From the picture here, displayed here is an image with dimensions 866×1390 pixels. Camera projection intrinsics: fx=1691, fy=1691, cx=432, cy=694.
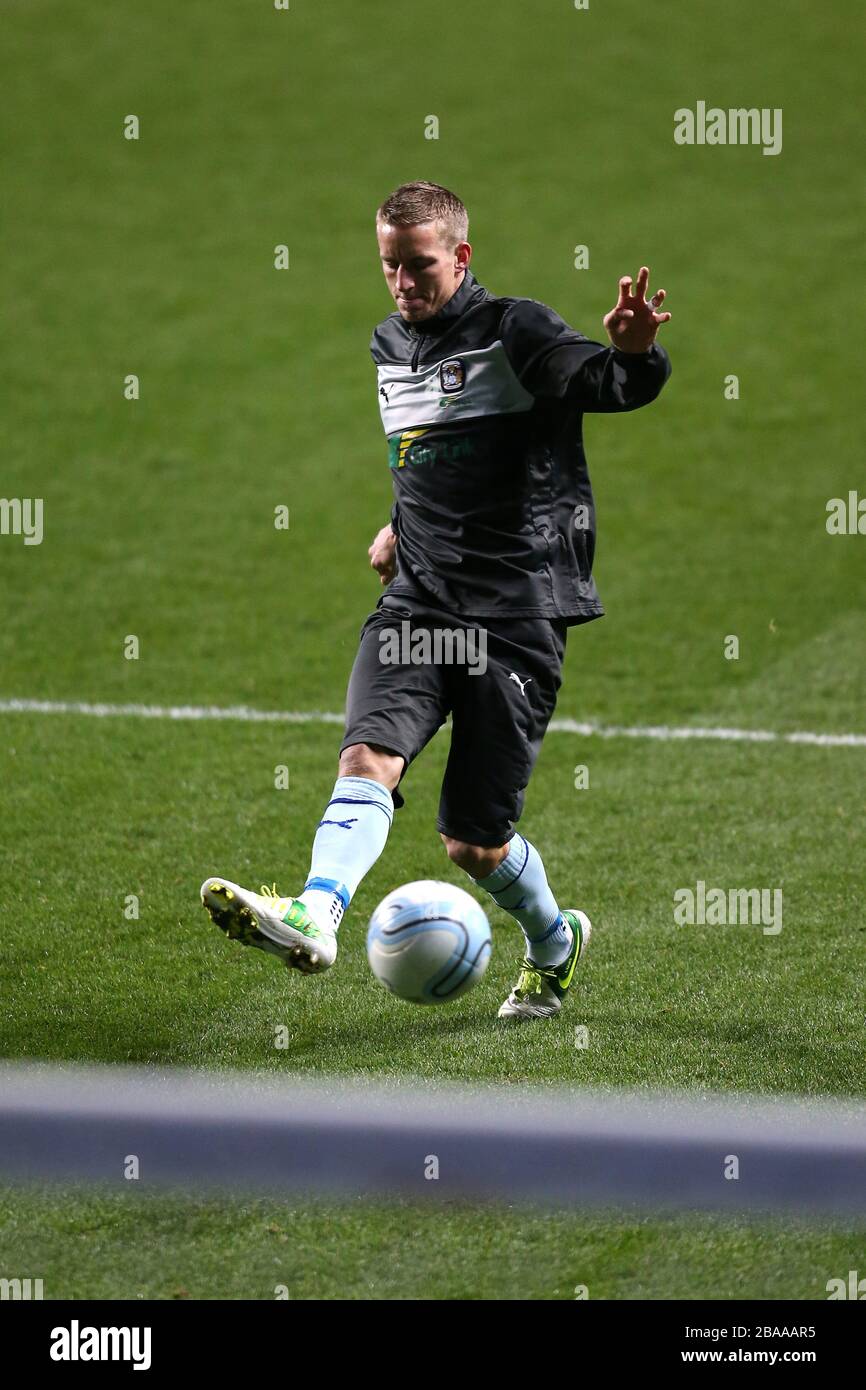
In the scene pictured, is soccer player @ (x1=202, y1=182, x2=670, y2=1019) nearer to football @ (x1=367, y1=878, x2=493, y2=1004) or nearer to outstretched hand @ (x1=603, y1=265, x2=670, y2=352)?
outstretched hand @ (x1=603, y1=265, x2=670, y2=352)

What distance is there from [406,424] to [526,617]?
66cm

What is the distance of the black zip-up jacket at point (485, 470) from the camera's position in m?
4.72

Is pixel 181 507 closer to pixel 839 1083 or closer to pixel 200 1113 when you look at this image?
pixel 839 1083

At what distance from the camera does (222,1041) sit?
4969 mm

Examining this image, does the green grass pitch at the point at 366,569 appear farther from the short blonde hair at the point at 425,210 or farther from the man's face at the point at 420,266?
the short blonde hair at the point at 425,210

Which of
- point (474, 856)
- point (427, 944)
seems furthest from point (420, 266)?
point (427, 944)

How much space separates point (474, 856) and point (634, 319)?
1586 mm

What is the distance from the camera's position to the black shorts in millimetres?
4645

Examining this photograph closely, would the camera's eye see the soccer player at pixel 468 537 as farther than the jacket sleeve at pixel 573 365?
Yes

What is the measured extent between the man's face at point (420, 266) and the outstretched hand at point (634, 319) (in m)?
0.63

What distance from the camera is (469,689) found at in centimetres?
472

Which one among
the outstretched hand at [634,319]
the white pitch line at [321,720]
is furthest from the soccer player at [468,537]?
the white pitch line at [321,720]

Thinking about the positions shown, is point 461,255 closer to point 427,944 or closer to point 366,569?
point 427,944

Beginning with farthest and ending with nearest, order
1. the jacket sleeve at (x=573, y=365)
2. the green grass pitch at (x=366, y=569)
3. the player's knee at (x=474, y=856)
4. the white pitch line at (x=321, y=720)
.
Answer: the white pitch line at (x=321, y=720) < the player's knee at (x=474, y=856) < the green grass pitch at (x=366, y=569) < the jacket sleeve at (x=573, y=365)
